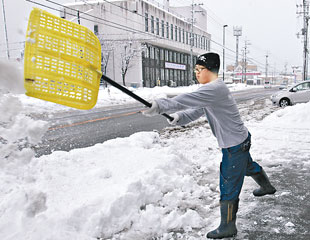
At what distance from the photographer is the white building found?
39.2 metres

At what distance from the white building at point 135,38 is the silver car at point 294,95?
76.0 ft

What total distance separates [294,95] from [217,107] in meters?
14.1

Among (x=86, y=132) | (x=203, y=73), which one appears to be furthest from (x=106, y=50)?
(x=203, y=73)

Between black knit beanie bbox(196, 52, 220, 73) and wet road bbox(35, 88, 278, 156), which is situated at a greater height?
black knit beanie bbox(196, 52, 220, 73)

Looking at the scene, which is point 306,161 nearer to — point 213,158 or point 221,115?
point 213,158

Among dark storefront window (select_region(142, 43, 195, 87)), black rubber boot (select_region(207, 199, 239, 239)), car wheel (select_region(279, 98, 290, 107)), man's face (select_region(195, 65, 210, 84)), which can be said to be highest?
dark storefront window (select_region(142, 43, 195, 87))

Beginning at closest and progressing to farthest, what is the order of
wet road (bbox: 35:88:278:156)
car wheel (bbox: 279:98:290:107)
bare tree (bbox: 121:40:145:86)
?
wet road (bbox: 35:88:278:156) < car wheel (bbox: 279:98:290:107) < bare tree (bbox: 121:40:145:86)

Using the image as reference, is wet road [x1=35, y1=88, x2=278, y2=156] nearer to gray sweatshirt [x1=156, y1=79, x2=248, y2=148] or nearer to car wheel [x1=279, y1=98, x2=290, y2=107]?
gray sweatshirt [x1=156, y1=79, x2=248, y2=148]

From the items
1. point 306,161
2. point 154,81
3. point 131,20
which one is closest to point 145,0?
point 131,20

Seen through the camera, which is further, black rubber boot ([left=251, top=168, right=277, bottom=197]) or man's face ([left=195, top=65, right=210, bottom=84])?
black rubber boot ([left=251, top=168, right=277, bottom=197])

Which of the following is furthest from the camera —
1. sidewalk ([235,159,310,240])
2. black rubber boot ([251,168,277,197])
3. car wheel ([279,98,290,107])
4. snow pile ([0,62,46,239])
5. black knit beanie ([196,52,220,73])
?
car wheel ([279,98,290,107])

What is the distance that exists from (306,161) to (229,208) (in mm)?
2983

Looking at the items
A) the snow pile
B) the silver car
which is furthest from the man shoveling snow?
the silver car

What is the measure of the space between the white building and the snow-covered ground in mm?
32727
